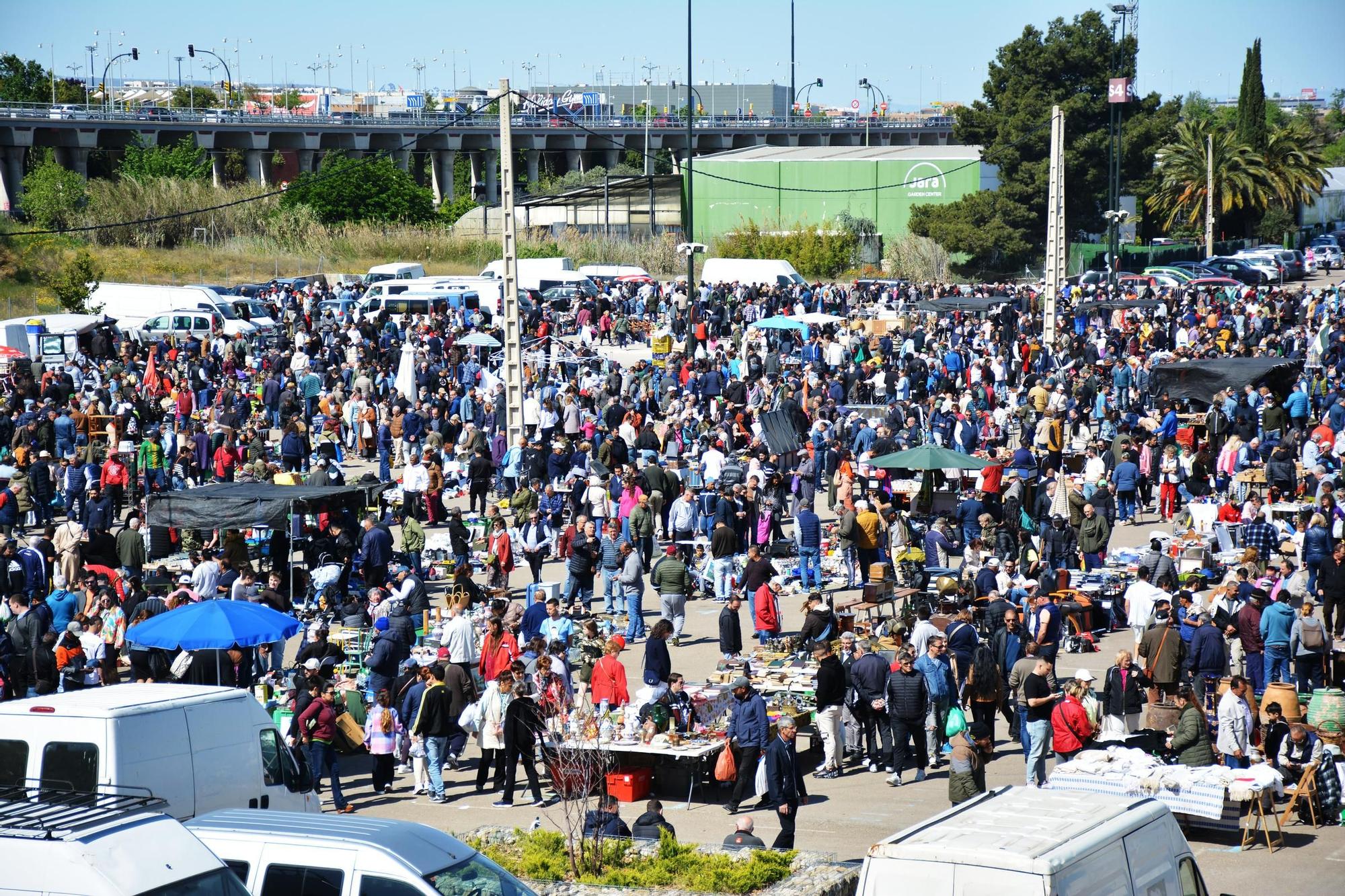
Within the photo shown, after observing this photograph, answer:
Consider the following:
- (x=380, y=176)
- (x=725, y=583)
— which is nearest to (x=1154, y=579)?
(x=725, y=583)

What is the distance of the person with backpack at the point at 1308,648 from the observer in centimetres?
1414

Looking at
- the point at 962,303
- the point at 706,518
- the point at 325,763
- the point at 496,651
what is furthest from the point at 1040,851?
the point at 962,303

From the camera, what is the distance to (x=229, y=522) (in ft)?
57.7

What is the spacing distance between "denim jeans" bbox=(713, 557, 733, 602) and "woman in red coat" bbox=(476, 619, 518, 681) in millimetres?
4452

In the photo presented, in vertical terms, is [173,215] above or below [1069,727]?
above

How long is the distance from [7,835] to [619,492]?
14453mm

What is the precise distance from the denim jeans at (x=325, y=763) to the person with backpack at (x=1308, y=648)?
8782mm

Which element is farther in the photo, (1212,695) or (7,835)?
(1212,695)

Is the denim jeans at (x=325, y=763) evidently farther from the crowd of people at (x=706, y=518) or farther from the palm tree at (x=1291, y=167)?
the palm tree at (x=1291, y=167)

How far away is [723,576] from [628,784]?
6.00 meters

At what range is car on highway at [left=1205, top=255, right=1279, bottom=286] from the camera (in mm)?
54250

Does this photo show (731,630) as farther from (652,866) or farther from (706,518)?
(652,866)

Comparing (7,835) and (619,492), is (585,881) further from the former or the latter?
(619,492)

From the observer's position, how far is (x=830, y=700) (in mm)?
12977
